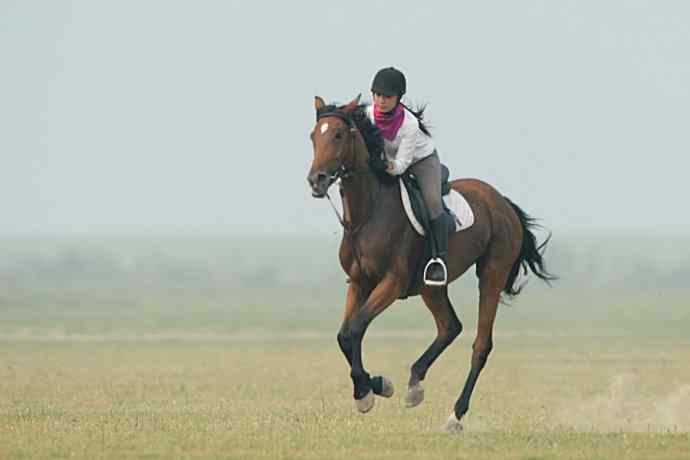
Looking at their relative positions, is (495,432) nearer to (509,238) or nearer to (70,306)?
(509,238)

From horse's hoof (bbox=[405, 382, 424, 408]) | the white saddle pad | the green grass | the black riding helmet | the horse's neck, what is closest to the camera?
the green grass

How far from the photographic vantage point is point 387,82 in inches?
611

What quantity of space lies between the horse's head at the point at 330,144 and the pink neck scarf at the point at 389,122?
1.69ft

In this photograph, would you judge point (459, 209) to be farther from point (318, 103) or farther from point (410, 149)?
point (318, 103)

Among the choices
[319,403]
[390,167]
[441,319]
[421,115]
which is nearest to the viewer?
[390,167]

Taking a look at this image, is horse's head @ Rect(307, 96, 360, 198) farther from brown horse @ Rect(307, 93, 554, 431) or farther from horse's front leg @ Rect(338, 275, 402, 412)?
horse's front leg @ Rect(338, 275, 402, 412)

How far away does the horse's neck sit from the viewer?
1534 cm

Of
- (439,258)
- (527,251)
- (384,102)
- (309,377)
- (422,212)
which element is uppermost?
(384,102)

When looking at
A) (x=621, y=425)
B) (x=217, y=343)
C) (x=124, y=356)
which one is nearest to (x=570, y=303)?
(x=217, y=343)

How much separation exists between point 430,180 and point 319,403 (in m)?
6.33

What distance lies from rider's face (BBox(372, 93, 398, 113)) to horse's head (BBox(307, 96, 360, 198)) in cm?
32

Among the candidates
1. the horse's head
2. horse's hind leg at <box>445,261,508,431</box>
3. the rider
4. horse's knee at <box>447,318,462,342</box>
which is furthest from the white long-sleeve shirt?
horse's knee at <box>447,318,462,342</box>

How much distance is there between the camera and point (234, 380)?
2742 cm

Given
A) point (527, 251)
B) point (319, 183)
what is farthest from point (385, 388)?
point (527, 251)
